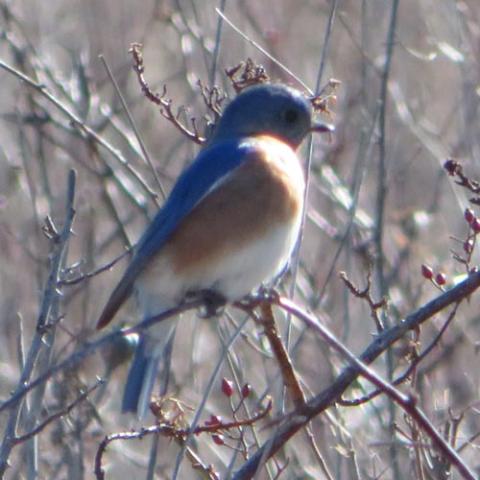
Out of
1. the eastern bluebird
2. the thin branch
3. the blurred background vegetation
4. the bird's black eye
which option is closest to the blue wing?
the eastern bluebird

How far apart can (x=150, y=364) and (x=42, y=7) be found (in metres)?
3.76

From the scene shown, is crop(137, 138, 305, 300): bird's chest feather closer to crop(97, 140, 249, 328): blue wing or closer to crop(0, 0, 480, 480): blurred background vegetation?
crop(97, 140, 249, 328): blue wing

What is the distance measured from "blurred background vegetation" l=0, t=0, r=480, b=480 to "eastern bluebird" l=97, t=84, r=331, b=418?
0.81 feet

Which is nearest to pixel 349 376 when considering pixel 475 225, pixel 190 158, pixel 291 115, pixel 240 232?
pixel 475 225

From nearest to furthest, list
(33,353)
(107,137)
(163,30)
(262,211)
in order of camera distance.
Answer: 1. (33,353)
2. (262,211)
3. (107,137)
4. (163,30)

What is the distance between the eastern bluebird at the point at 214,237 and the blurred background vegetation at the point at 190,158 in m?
0.25

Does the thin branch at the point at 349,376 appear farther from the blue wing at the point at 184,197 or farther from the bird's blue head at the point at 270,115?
the bird's blue head at the point at 270,115

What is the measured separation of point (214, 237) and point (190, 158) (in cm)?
136

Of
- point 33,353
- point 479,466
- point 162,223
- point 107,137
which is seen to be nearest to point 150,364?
point 162,223

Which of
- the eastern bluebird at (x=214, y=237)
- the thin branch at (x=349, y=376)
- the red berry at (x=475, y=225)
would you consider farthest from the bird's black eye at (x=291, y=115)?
the thin branch at (x=349, y=376)

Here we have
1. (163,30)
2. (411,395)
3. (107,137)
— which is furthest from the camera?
(163,30)

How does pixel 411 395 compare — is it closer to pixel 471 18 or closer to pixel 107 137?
pixel 471 18

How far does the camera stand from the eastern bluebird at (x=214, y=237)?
416cm

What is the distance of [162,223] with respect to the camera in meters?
4.27
